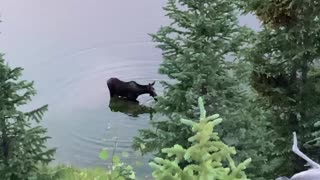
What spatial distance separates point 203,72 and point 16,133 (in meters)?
1.81

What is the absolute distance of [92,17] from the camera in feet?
48.2

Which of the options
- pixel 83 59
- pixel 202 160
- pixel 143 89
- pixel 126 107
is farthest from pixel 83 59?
pixel 202 160

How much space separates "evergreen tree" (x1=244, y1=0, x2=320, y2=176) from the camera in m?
6.32

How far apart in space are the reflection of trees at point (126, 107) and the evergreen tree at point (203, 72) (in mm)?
6618

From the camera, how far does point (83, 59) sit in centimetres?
1368

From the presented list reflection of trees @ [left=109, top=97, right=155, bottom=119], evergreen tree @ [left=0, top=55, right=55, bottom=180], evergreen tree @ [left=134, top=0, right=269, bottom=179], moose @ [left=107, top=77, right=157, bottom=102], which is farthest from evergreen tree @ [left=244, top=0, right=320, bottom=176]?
reflection of trees @ [left=109, top=97, right=155, bottom=119]

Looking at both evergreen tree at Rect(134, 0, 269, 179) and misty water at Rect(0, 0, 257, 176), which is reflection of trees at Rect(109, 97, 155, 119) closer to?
misty water at Rect(0, 0, 257, 176)

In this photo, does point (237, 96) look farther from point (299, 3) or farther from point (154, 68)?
point (154, 68)

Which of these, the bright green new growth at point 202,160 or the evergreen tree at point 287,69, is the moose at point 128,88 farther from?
the bright green new growth at point 202,160

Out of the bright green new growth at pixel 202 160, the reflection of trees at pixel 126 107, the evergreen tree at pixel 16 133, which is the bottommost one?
the bright green new growth at pixel 202 160

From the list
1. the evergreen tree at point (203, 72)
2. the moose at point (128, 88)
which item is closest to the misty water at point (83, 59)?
the moose at point (128, 88)

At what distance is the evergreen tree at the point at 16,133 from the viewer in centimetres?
581

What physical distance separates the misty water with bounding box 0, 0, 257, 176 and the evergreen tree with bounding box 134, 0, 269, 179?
5068mm

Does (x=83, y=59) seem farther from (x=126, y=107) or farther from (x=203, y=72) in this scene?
(x=203, y=72)
